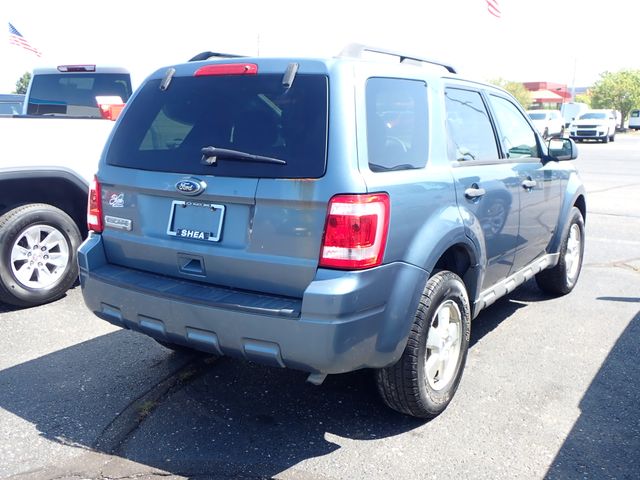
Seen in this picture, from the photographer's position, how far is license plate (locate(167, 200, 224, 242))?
3143 millimetres

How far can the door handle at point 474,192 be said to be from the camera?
369cm

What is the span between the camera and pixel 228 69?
3334 mm

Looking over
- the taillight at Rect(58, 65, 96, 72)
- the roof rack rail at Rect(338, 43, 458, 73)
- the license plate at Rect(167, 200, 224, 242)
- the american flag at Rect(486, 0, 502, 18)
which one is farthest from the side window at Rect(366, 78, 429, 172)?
the american flag at Rect(486, 0, 502, 18)

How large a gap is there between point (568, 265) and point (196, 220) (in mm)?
3928

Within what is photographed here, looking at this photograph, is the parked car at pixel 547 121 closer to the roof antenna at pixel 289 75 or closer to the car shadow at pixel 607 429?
the car shadow at pixel 607 429

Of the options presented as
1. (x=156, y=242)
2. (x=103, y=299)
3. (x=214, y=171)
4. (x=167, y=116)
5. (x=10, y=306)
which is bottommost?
(x=10, y=306)

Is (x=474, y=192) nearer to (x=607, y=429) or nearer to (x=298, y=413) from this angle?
(x=607, y=429)

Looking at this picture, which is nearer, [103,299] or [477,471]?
[477,471]

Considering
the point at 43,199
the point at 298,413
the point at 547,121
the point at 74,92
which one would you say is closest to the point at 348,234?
the point at 298,413

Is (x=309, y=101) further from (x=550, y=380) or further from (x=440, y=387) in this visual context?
(x=550, y=380)

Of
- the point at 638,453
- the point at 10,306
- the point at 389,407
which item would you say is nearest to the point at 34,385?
the point at 10,306

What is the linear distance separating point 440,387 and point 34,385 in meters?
2.44

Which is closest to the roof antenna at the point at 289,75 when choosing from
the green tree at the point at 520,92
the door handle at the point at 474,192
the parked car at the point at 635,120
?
the door handle at the point at 474,192

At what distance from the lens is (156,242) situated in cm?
336
